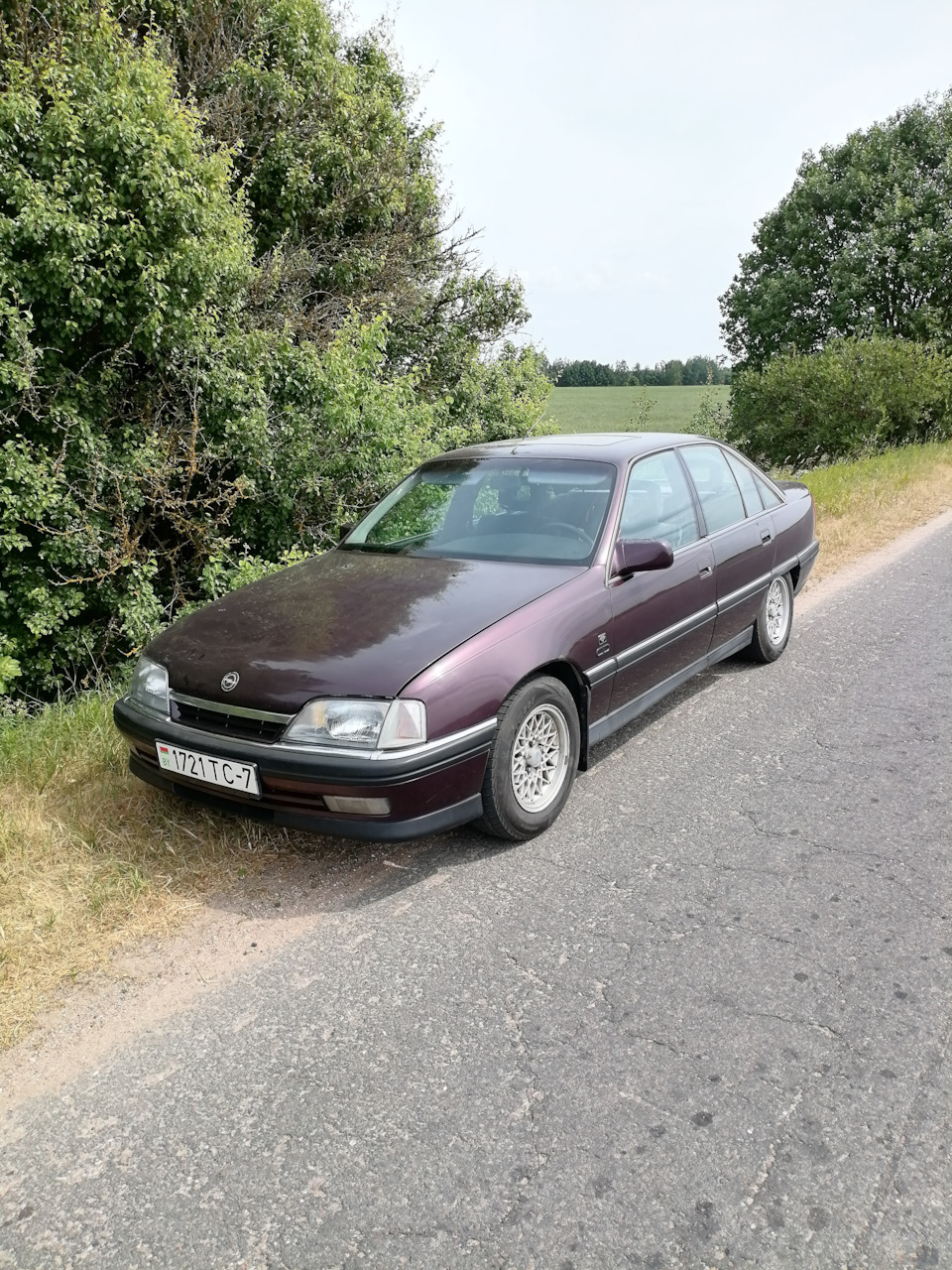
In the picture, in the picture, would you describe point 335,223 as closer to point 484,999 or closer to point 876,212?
point 484,999

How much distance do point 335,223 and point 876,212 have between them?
2497cm

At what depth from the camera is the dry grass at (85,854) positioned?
2852mm

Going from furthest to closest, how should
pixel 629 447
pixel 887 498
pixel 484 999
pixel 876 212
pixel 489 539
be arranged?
pixel 876 212
pixel 887 498
pixel 629 447
pixel 489 539
pixel 484 999

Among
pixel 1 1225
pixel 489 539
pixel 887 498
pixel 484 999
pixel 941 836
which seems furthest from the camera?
pixel 887 498

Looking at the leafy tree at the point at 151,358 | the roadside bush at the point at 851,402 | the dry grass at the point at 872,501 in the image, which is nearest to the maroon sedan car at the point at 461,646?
the leafy tree at the point at 151,358

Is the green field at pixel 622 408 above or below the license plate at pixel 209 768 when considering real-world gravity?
above

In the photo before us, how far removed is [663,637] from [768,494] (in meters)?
2.01

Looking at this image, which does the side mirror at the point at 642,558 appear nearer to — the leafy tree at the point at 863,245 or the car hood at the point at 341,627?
the car hood at the point at 341,627

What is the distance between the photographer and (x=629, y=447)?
4.64m

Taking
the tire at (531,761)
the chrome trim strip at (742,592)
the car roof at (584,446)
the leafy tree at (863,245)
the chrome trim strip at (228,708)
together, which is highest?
the leafy tree at (863,245)

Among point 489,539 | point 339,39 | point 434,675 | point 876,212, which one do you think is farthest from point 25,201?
point 876,212

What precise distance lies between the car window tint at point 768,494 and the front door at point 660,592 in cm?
108

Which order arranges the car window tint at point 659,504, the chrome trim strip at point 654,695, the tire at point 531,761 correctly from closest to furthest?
the tire at point 531,761 < the chrome trim strip at point 654,695 < the car window tint at point 659,504

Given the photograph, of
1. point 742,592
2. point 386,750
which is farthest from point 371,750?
point 742,592
